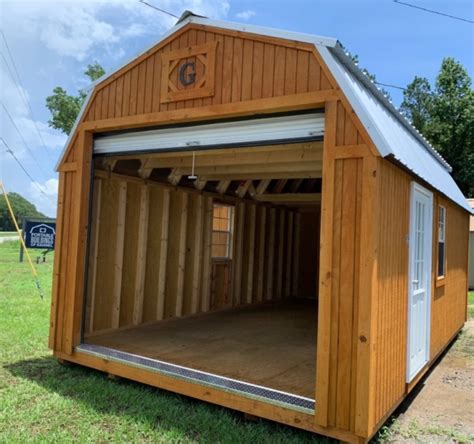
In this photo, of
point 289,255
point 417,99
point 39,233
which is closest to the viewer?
point 289,255

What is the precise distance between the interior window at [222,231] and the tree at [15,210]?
65885 mm

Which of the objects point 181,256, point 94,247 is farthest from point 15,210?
point 94,247

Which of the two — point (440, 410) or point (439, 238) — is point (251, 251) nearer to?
point (439, 238)

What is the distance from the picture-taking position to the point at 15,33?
17.5 metres

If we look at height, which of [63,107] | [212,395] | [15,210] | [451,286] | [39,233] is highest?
[63,107]

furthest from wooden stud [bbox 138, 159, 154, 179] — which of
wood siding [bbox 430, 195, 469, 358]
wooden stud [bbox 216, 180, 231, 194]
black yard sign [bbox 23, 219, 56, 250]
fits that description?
black yard sign [bbox 23, 219, 56, 250]

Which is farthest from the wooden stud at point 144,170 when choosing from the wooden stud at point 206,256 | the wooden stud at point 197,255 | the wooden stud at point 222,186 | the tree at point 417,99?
the tree at point 417,99

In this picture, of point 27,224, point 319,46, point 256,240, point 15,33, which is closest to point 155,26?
point 256,240

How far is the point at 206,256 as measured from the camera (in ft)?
25.9

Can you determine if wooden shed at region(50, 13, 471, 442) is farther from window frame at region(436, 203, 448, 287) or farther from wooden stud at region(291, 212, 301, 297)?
wooden stud at region(291, 212, 301, 297)

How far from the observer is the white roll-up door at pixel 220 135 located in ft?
11.8

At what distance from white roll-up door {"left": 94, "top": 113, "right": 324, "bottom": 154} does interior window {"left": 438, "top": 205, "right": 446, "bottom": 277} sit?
2780mm

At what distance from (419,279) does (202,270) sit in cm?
410

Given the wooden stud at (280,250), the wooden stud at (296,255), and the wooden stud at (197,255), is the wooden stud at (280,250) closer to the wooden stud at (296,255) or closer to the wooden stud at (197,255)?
the wooden stud at (296,255)
